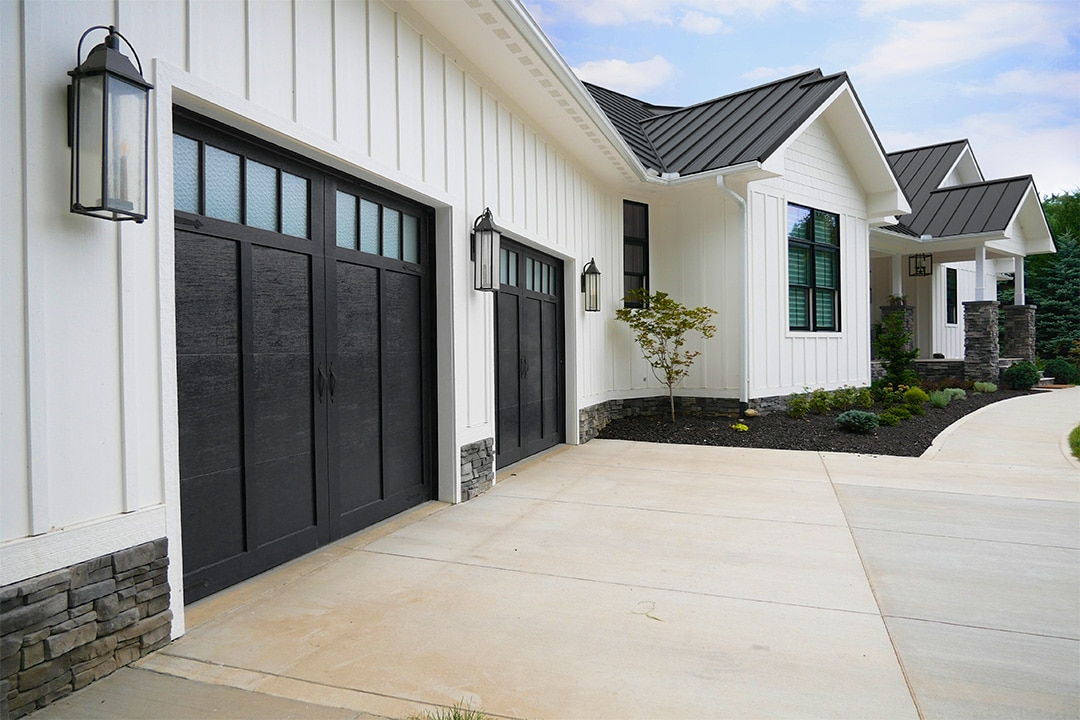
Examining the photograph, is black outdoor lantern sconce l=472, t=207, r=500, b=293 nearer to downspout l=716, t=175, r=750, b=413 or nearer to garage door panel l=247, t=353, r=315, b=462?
garage door panel l=247, t=353, r=315, b=462

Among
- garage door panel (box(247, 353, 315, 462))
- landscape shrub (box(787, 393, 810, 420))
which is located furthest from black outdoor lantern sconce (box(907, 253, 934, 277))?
garage door panel (box(247, 353, 315, 462))

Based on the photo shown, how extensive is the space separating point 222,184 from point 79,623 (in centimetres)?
210

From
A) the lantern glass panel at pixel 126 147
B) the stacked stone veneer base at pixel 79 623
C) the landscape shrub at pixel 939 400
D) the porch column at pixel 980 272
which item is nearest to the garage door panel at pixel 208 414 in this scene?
the stacked stone veneer base at pixel 79 623

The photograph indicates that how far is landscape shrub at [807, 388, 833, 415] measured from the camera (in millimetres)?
10250

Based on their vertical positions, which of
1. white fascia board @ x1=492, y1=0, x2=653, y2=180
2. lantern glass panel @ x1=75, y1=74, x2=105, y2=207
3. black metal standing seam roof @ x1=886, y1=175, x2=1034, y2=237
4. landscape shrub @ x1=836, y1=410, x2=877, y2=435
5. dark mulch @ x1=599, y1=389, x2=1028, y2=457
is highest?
black metal standing seam roof @ x1=886, y1=175, x2=1034, y2=237

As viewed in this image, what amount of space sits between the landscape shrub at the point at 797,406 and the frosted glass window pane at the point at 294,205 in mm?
8284

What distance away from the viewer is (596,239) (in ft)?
30.3

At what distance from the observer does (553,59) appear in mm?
5574

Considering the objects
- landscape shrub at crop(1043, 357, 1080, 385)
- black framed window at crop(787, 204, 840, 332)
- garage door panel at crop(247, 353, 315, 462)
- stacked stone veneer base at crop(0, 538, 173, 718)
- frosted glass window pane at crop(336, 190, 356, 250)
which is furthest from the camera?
landscape shrub at crop(1043, 357, 1080, 385)

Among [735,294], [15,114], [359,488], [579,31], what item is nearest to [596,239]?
[735,294]

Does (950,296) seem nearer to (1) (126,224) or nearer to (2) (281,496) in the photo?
(2) (281,496)

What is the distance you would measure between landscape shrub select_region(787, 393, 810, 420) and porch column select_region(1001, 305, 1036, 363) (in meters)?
10.7

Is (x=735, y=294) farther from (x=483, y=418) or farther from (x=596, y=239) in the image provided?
(x=483, y=418)

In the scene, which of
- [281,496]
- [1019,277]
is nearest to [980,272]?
[1019,277]
